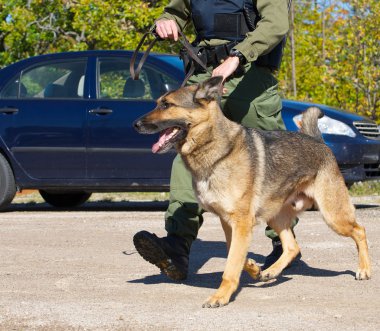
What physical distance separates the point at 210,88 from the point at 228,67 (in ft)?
1.07

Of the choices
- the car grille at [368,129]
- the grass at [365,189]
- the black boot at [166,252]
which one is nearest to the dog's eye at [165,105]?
the black boot at [166,252]

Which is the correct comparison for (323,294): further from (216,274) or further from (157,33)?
(157,33)

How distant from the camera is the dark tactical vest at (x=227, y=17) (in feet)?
20.8

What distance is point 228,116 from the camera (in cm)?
652

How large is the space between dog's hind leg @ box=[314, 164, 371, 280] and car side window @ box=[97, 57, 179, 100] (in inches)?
175

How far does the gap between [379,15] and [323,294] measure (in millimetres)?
12566

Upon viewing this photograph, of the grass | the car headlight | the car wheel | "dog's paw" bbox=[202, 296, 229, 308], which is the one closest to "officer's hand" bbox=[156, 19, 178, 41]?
"dog's paw" bbox=[202, 296, 229, 308]

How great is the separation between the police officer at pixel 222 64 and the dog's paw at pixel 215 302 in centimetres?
75

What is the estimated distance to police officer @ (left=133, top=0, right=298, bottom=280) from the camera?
6.16 meters

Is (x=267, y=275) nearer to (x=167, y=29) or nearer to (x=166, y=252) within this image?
(x=166, y=252)

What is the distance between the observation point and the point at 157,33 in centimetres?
636

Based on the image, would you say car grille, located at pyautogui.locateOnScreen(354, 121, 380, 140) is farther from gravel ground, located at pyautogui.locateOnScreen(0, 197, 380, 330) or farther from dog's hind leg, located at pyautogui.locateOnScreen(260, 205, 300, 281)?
dog's hind leg, located at pyautogui.locateOnScreen(260, 205, 300, 281)

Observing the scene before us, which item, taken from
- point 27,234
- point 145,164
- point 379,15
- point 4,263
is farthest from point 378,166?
point 379,15

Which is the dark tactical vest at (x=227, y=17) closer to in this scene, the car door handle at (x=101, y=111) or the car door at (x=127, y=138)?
the car door at (x=127, y=138)
